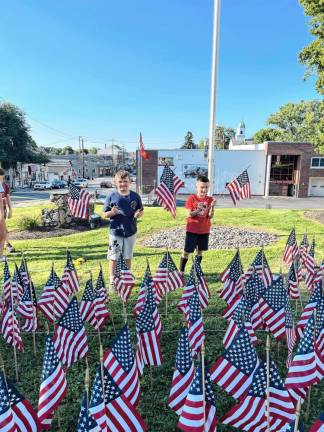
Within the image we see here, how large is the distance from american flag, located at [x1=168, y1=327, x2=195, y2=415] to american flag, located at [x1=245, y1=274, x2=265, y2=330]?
1.52 metres

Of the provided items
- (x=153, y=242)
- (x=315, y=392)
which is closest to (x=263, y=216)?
(x=153, y=242)

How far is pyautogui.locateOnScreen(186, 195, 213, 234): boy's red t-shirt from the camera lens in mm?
5770

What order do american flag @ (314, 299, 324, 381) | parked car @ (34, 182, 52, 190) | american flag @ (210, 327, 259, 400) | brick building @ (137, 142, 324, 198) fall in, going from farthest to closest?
parked car @ (34, 182, 52, 190), brick building @ (137, 142, 324, 198), american flag @ (314, 299, 324, 381), american flag @ (210, 327, 259, 400)

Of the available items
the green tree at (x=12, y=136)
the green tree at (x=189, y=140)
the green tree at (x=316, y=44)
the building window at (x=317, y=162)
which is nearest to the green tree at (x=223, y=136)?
the green tree at (x=189, y=140)

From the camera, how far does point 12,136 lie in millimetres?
47625

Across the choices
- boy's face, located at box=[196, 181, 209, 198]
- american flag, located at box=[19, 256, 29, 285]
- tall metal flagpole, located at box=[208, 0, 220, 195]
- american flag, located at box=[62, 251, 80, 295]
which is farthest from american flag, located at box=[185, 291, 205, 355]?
tall metal flagpole, located at box=[208, 0, 220, 195]

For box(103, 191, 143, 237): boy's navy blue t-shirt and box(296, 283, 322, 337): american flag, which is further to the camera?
box(103, 191, 143, 237): boy's navy blue t-shirt

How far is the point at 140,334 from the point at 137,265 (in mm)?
4400

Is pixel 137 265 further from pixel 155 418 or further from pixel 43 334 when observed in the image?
pixel 155 418

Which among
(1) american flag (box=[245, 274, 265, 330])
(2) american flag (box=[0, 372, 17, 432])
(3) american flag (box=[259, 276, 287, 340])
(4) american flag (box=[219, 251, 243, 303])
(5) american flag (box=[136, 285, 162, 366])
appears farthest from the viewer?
(4) american flag (box=[219, 251, 243, 303])

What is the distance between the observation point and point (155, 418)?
2.98m

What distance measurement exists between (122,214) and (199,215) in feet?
4.37

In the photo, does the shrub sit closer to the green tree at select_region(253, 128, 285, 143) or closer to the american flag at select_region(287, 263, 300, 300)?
the american flag at select_region(287, 263, 300, 300)

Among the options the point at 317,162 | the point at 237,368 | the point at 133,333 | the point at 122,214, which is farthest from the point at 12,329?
the point at 317,162
